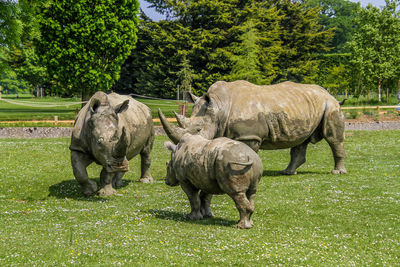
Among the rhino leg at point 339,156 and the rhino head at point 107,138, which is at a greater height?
the rhino head at point 107,138

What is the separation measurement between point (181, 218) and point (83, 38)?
95.7 ft

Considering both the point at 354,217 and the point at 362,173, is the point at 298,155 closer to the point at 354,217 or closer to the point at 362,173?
the point at 362,173

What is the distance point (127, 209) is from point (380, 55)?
40761 mm

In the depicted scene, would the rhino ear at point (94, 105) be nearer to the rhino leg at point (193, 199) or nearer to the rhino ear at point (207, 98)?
the rhino ear at point (207, 98)

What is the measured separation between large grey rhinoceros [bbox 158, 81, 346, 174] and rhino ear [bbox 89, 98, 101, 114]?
6.24ft

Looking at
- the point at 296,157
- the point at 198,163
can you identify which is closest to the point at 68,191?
the point at 198,163

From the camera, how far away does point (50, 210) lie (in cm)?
976

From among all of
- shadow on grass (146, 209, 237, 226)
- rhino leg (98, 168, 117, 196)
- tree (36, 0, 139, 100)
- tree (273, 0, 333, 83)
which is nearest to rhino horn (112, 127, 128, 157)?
rhino leg (98, 168, 117, 196)

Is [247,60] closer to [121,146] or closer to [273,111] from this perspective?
[273,111]

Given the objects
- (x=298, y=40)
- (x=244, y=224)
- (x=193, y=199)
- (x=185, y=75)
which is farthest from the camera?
(x=298, y=40)

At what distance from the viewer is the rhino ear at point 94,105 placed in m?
10.6

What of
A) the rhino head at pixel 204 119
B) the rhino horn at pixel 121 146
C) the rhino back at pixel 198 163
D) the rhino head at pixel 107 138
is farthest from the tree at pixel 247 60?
the rhino back at pixel 198 163

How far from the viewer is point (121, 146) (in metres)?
10.2

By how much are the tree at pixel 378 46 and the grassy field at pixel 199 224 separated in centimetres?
3193
